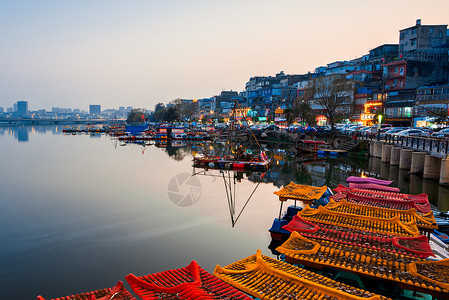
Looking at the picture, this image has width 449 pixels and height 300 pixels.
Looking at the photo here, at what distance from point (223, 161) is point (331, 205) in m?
24.8

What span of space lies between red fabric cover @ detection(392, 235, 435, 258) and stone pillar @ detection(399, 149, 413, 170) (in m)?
27.8

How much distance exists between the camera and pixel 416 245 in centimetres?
1056

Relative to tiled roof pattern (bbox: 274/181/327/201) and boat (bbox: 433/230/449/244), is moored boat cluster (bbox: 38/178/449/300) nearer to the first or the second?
boat (bbox: 433/230/449/244)

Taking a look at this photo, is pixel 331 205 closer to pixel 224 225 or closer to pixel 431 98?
pixel 224 225

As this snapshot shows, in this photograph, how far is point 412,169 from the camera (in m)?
32.9

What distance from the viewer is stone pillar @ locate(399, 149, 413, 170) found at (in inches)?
Answer: 1390

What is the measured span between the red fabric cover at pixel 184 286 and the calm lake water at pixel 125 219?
5952 mm

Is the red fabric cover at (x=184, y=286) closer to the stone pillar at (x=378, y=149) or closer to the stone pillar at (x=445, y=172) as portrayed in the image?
the stone pillar at (x=445, y=172)

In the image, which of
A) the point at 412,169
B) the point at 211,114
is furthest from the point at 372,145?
the point at 211,114

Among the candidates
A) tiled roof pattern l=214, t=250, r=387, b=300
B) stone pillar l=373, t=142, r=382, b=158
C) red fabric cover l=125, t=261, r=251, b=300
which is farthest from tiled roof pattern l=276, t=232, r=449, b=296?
stone pillar l=373, t=142, r=382, b=158

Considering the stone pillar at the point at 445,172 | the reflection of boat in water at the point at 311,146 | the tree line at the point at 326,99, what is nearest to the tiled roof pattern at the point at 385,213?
the stone pillar at the point at 445,172

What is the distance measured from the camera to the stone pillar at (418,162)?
1268 inches

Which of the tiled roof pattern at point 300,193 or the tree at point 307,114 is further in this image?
the tree at point 307,114

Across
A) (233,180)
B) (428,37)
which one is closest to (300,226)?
(233,180)
